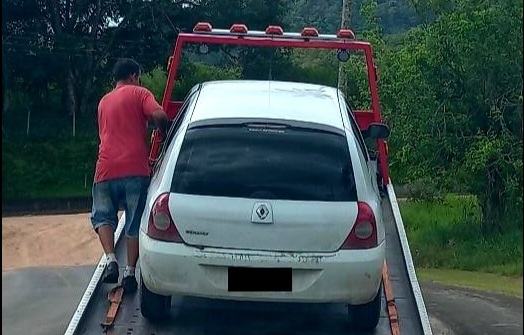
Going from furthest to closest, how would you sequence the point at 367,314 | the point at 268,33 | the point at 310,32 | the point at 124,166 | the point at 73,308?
1. the point at 73,308
2. the point at 310,32
3. the point at 268,33
4. the point at 124,166
5. the point at 367,314

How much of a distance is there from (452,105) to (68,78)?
11802 millimetres

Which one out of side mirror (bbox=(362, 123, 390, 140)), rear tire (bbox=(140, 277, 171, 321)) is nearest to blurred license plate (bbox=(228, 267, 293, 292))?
rear tire (bbox=(140, 277, 171, 321))

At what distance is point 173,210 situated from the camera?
5305mm

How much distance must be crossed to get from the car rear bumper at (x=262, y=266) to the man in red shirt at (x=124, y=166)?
0.96 m

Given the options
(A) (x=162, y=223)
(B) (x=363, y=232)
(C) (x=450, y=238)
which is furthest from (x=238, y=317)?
(C) (x=450, y=238)

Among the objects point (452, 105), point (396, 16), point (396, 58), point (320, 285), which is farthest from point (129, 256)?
point (396, 16)

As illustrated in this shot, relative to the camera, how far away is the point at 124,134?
628 centimetres

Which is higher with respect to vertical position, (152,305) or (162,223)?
(162,223)

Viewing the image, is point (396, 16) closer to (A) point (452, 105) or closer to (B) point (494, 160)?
(A) point (452, 105)

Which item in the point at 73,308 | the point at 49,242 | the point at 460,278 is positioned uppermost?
the point at 460,278

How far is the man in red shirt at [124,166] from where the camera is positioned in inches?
246

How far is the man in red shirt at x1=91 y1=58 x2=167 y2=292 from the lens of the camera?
6238 mm

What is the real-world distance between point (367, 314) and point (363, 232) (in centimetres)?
52

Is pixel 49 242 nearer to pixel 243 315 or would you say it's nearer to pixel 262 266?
pixel 243 315
